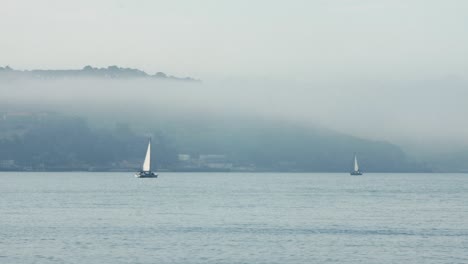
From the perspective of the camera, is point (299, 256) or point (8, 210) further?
point (8, 210)

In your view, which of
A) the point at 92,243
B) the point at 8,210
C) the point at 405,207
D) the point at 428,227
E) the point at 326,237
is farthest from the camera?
the point at 405,207

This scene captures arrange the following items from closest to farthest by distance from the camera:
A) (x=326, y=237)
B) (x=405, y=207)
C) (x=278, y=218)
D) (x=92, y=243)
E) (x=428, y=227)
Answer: (x=92, y=243) < (x=326, y=237) < (x=428, y=227) < (x=278, y=218) < (x=405, y=207)

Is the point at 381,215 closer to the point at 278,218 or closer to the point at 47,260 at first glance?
the point at 278,218

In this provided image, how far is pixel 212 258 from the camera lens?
3199 inches

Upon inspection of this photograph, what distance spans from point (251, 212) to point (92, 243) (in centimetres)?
5484

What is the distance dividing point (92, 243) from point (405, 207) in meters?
81.5

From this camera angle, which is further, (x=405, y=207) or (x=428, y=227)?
(x=405, y=207)

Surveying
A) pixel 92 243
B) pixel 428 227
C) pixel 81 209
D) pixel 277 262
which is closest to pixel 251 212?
pixel 81 209

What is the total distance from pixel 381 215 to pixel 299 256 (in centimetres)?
5755

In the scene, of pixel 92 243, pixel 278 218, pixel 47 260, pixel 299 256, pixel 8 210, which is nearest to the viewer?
pixel 47 260

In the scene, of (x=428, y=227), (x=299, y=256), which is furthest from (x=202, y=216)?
(x=299, y=256)

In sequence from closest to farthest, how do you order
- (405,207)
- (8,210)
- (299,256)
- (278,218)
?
(299,256) → (278,218) → (8,210) → (405,207)

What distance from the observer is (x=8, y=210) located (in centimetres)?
14375

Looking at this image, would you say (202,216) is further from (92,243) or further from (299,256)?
(299,256)
